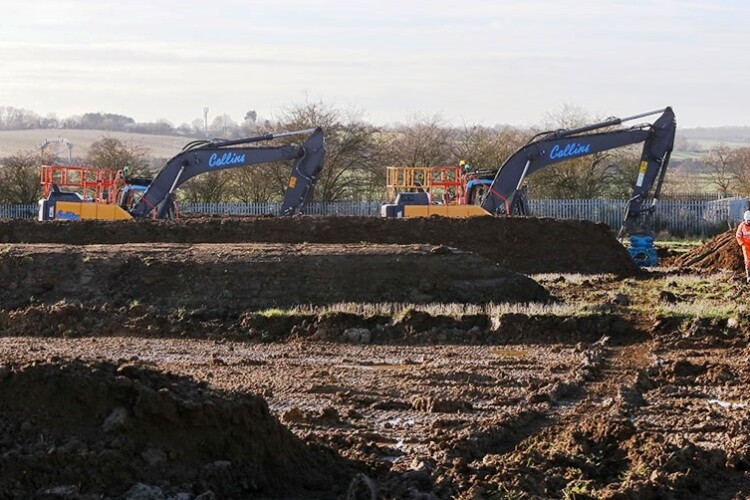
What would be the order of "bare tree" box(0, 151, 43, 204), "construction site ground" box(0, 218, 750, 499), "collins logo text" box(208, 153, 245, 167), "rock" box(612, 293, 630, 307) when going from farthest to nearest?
"bare tree" box(0, 151, 43, 204), "collins logo text" box(208, 153, 245, 167), "rock" box(612, 293, 630, 307), "construction site ground" box(0, 218, 750, 499)

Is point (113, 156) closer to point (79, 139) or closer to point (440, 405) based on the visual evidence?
point (440, 405)

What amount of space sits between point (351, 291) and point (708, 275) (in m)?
10.0

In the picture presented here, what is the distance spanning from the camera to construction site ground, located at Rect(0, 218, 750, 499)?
863 cm

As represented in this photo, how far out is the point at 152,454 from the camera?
333 inches

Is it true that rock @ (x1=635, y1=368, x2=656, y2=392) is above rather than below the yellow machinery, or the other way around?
below

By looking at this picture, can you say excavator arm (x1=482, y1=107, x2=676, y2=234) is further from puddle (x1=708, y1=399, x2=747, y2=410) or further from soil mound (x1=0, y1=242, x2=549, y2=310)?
puddle (x1=708, y1=399, x2=747, y2=410)

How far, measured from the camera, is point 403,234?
28.7 metres

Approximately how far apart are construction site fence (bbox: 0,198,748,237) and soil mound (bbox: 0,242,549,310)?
2486 cm

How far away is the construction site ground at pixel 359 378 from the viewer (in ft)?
28.3

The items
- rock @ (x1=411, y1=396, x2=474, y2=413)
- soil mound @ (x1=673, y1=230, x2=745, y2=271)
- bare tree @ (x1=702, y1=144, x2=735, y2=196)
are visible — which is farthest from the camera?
bare tree @ (x1=702, y1=144, x2=735, y2=196)

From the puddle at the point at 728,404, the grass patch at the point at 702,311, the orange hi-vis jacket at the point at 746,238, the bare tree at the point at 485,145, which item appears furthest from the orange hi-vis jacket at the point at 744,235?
the bare tree at the point at 485,145

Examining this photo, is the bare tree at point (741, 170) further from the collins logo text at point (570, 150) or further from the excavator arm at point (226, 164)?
the excavator arm at point (226, 164)

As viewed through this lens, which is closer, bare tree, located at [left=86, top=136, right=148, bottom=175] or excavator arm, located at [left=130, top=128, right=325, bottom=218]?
excavator arm, located at [left=130, top=128, right=325, bottom=218]

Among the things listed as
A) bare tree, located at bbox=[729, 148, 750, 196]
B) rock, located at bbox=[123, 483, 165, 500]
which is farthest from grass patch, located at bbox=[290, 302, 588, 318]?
bare tree, located at bbox=[729, 148, 750, 196]
